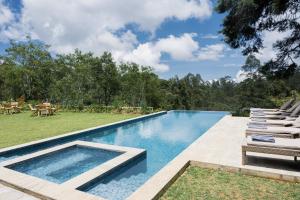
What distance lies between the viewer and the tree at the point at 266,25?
26.7 feet

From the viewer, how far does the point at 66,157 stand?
603 centimetres

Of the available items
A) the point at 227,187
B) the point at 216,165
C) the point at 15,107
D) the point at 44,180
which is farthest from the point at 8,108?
the point at 227,187

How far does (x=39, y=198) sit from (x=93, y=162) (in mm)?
2310

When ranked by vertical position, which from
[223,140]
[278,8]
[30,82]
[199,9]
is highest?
[199,9]

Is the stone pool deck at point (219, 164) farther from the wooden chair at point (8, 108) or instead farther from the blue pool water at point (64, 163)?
the wooden chair at point (8, 108)

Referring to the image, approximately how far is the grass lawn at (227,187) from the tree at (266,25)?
22.0 feet

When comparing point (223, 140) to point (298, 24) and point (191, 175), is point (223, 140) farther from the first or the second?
point (298, 24)

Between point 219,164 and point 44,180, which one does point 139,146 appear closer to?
point 219,164

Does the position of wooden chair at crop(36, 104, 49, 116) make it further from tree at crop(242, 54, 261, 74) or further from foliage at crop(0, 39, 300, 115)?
tree at crop(242, 54, 261, 74)

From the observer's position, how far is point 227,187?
3.44 m

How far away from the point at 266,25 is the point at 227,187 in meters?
7.86

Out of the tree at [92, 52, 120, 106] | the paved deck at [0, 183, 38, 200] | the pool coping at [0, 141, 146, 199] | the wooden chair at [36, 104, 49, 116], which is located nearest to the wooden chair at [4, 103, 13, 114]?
the wooden chair at [36, 104, 49, 116]

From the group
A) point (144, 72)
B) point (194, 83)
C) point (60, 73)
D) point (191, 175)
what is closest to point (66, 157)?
point (191, 175)

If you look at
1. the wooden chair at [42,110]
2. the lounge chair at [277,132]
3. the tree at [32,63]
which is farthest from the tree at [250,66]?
the tree at [32,63]
